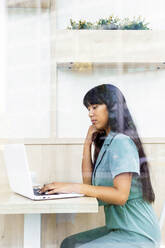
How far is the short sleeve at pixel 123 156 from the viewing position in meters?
1.18

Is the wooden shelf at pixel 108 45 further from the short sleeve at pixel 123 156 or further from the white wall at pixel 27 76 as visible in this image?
the short sleeve at pixel 123 156

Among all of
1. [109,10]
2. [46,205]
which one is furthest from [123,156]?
[109,10]

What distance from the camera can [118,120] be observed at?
48.6 inches

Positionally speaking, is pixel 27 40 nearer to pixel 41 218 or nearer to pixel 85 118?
pixel 85 118

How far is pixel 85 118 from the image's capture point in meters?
1.27

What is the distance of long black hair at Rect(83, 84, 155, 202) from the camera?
122 cm

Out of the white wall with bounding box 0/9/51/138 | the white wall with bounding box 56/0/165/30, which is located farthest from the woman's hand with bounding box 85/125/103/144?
the white wall with bounding box 56/0/165/30

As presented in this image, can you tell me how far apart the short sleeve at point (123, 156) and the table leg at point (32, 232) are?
33 centimetres

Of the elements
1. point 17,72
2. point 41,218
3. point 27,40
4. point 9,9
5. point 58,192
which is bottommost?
point 41,218

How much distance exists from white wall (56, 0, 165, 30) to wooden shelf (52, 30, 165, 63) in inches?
1.6

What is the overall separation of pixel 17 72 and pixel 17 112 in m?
0.15

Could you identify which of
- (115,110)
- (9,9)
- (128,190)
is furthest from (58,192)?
(9,9)

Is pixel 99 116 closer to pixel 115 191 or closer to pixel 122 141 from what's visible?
pixel 122 141

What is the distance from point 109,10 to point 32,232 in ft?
2.80
